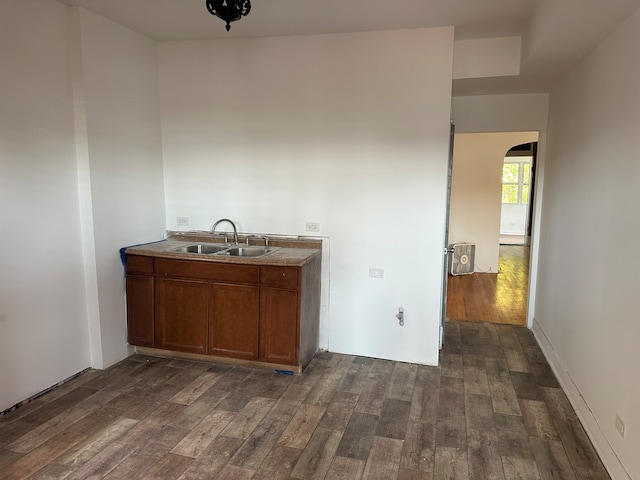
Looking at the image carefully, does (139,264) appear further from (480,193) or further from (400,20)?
(480,193)

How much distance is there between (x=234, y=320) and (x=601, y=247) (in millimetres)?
2579

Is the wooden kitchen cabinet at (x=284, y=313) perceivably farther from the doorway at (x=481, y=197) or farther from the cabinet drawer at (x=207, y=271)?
the doorway at (x=481, y=197)

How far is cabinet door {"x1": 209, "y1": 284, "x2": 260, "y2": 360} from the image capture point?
3.39 m

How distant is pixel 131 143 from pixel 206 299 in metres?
1.45

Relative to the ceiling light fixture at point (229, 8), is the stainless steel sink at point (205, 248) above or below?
below

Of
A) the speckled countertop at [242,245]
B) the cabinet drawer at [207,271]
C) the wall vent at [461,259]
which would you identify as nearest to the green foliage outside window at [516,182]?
the wall vent at [461,259]

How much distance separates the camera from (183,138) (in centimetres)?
398

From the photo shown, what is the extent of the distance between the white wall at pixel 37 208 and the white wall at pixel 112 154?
Result: 0.09 meters

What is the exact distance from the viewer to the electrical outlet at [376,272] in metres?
3.68

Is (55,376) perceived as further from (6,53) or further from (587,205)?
(587,205)

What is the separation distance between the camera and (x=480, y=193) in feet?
24.2

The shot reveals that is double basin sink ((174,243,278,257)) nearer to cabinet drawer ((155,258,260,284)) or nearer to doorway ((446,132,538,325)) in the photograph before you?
cabinet drawer ((155,258,260,284))

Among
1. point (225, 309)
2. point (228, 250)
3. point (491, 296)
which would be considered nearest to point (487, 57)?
point (228, 250)

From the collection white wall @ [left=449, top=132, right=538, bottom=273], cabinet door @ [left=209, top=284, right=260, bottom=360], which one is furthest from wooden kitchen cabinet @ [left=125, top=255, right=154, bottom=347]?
white wall @ [left=449, top=132, right=538, bottom=273]
